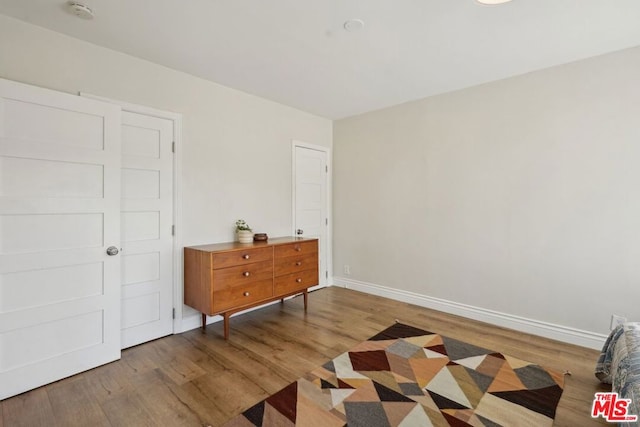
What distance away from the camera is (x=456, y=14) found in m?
2.12

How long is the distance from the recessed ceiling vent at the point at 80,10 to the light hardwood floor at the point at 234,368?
260cm

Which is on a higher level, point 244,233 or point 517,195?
point 517,195

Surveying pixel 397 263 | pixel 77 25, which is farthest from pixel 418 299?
pixel 77 25

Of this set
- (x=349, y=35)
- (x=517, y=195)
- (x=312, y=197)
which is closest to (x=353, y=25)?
(x=349, y=35)

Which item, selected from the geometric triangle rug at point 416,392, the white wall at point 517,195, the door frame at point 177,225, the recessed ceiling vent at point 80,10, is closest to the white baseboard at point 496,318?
the white wall at point 517,195

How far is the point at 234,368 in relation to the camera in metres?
2.38

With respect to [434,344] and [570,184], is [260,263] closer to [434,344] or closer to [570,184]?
[434,344]

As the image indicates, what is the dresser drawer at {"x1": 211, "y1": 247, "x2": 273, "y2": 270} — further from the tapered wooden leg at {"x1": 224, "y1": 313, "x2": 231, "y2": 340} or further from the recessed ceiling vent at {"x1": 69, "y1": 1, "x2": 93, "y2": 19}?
the recessed ceiling vent at {"x1": 69, "y1": 1, "x2": 93, "y2": 19}

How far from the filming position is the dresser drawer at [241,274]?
2789 millimetres

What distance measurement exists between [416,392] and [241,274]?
5.93 ft

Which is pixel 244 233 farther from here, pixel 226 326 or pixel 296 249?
pixel 226 326

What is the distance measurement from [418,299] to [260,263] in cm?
209

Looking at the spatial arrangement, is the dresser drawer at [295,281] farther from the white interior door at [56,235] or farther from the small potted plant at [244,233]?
the white interior door at [56,235]

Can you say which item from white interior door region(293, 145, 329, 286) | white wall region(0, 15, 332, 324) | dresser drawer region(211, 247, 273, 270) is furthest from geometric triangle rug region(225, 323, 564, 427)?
white interior door region(293, 145, 329, 286)
